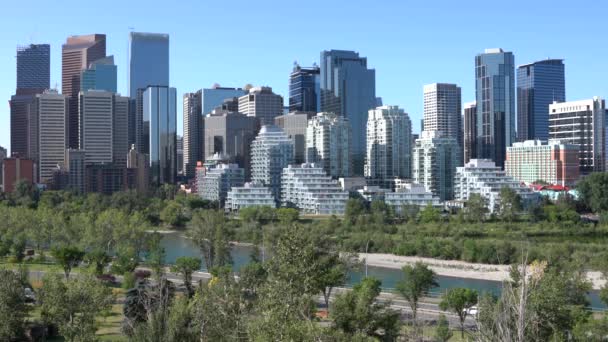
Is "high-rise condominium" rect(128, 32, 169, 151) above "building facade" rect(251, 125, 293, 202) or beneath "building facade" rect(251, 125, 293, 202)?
above

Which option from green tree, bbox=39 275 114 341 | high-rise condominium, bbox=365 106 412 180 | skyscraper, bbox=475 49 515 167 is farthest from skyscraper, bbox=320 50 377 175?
green tree, bbox=39 275 114 341

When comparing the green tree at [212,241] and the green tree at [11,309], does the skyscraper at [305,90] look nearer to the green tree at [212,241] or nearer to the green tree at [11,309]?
the green tree at [212,241]

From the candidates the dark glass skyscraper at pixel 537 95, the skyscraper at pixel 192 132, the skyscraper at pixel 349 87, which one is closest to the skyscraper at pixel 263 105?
Result: the skyscraper at pixel 349 87

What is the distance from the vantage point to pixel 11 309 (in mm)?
15461

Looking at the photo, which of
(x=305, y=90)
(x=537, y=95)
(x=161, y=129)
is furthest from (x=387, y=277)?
(x=537, y=95)

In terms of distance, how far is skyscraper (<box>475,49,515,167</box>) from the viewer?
99.4m

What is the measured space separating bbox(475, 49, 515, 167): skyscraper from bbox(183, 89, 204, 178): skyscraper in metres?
36.8

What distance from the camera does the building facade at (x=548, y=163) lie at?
6981cm

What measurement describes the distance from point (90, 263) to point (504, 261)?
16.8 meters

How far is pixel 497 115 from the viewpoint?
331 ft

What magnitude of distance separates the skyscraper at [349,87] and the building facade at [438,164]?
34.9 m

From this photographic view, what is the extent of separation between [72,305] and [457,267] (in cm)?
1973

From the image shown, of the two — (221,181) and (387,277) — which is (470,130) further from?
(387,277)

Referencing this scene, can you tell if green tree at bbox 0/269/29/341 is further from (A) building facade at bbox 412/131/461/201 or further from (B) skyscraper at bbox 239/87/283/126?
(B) skyscraper at bbox 239/87/283/126
